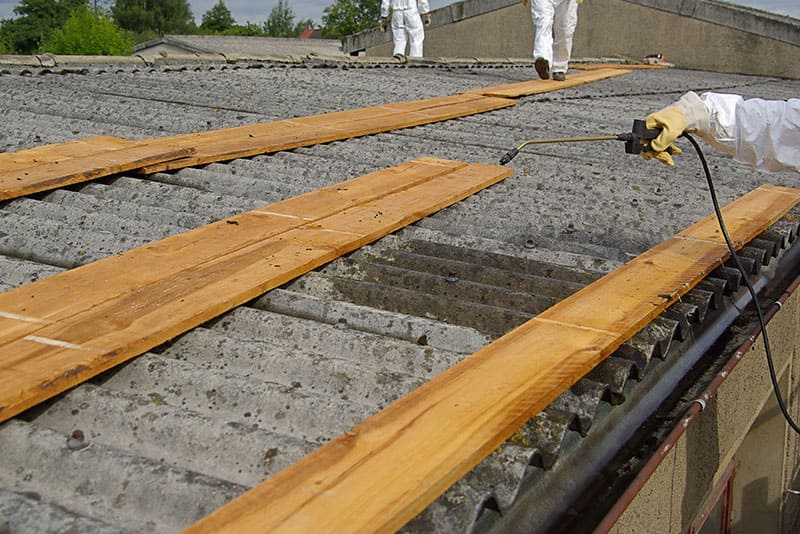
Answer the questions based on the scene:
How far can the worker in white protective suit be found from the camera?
3268 mm

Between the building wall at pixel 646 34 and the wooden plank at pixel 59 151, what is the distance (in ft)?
50.8

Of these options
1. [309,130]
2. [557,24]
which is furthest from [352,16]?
[309,130]

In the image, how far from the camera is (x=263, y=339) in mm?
2406

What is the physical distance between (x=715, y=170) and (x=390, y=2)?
11.9 meters

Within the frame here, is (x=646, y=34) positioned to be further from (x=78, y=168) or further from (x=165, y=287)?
(x=165, y=287)

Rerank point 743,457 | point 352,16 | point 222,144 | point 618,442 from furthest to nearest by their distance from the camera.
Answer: point 352,16, point 743,457, point 222,144, point 618,442

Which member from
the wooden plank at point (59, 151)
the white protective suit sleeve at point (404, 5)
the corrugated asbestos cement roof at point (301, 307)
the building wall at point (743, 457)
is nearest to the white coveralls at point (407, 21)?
the white protective suit sleeve at point (404, 5)

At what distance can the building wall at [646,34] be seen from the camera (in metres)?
17.0

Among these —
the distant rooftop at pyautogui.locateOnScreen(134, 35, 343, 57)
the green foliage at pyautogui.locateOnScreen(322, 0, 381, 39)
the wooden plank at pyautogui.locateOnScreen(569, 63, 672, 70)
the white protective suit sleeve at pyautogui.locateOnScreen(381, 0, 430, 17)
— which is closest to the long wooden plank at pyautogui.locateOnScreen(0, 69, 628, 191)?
the wooden plank at pyautogui.locateOnScreen(569, 63, 672, 70)

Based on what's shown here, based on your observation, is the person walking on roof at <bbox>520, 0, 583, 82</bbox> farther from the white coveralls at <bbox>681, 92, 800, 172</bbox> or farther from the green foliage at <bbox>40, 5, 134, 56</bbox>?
the green foliage at <bbox>40, 5, 134, 56</bbox>

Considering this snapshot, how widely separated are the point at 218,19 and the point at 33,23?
19.9 m

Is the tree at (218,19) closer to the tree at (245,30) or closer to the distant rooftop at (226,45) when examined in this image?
the tree at (245,30)

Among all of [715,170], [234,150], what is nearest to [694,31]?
[715,170]

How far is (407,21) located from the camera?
1605 centimetres
